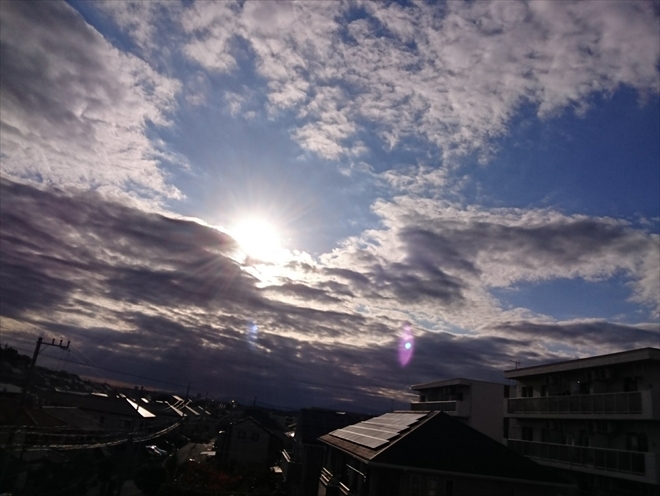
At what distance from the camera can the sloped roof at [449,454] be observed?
17.3 meters

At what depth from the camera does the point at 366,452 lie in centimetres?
1870

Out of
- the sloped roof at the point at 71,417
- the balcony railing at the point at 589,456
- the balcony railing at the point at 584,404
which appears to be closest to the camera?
the balcony railing at the point at 589,456

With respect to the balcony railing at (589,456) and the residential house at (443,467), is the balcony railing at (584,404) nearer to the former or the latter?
the balcony railing at (589,456)

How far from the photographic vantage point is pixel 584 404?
25047 mm

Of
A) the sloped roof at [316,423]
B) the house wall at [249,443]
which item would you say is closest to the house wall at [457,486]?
the sloped roof at [316,423]

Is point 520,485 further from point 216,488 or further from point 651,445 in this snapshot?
point 216,488

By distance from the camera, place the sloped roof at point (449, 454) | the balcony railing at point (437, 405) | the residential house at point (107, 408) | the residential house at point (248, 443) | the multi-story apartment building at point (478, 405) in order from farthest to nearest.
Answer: the residential house at point (107, 408) < the residential house at point (248, 443) < the balcony railing at point (437, 405) < the multi-story apartment building at point (478, 405) < the sloped roof at point (449, 454)

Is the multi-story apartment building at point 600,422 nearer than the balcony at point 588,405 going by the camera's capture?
Yes

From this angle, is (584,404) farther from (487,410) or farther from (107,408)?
(107,408)

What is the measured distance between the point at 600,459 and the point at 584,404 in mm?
2835

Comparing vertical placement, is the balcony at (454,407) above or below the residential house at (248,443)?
above

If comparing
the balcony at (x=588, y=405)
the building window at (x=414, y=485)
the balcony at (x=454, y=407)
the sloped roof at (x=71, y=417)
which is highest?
the balcony at (x=588, y=405)

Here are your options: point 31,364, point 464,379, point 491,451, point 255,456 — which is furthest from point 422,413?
point 255,456

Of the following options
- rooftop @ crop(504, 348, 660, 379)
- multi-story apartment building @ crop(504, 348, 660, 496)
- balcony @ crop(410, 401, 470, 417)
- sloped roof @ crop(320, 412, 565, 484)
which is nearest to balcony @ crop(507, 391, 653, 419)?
multi-story apartment building @ crop(504, 348, 660, 496)
